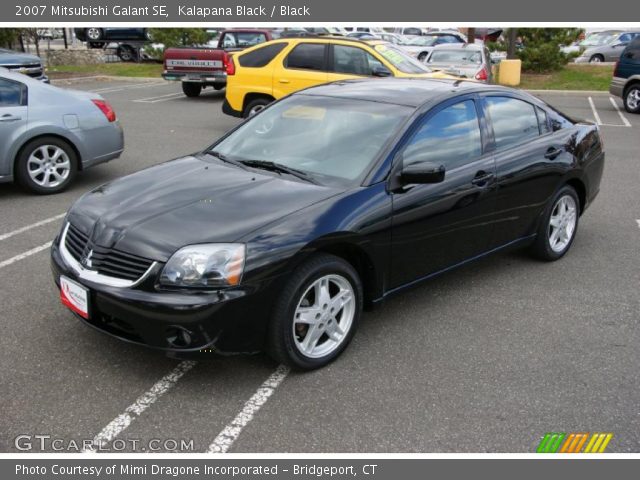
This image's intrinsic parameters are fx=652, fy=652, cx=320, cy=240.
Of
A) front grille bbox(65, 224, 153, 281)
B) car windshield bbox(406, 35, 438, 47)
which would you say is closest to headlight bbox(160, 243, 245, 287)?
front grille bbox(65, 224, 153, 281)

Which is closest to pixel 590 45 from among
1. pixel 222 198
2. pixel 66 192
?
pixel 66 192

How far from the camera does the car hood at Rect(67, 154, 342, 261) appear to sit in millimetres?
3400

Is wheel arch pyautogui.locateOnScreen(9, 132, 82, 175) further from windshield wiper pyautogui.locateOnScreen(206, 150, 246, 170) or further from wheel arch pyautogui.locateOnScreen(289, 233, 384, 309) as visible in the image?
wheel arch pyautogui.locateOnScreen(289, 233, 384, 309)

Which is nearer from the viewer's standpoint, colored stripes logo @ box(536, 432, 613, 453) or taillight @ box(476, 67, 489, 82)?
colored stripes logo @ box(536, 432, 613, 453)

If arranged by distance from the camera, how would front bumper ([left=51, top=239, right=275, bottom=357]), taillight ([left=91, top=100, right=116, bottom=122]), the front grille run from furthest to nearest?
taillight ([left=91, top=100, right=116, bottom=122]), the front grille, front bumper ([left=51, top=239, right=275, bottom=357])

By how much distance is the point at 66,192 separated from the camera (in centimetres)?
752

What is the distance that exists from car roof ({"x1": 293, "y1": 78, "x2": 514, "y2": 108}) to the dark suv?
11689 millimetres

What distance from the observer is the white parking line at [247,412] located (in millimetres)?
3096

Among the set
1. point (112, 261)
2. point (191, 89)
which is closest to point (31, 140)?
point (112, 261)

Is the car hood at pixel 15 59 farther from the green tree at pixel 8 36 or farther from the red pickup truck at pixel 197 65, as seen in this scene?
the green tree at pixel 8 36

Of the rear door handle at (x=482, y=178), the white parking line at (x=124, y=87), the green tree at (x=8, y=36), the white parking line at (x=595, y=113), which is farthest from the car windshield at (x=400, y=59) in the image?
the green tree at (x=8, y=36)

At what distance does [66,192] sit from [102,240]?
440 centimetres

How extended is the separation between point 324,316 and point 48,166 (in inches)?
194

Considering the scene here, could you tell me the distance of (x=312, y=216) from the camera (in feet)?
11.8
